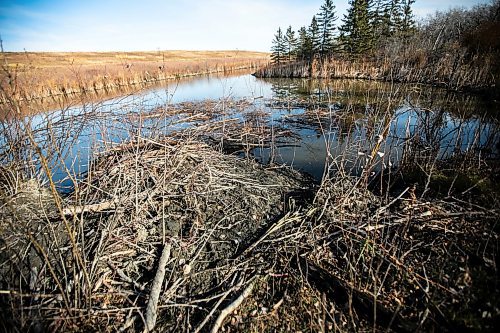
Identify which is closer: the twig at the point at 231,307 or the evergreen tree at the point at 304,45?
A: the twig at the point at 231,307

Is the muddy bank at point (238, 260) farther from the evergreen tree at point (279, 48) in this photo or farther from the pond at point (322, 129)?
the evergreen tree at point (279, 48)

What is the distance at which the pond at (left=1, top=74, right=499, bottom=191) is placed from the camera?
11.6 feet

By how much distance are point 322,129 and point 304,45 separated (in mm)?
35455

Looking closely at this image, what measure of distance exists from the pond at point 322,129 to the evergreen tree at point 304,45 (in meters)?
23.1

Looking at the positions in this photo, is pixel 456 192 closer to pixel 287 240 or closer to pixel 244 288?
pixel 287 240

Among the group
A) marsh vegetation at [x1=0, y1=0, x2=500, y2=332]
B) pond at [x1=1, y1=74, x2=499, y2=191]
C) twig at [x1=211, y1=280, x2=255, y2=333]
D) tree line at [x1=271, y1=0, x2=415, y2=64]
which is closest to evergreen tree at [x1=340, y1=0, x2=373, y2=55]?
tree line at [x1=271, y1=0, x2=415, y2=64]

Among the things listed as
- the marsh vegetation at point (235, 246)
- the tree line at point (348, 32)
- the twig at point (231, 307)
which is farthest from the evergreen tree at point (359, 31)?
the twig at point (231, 307)

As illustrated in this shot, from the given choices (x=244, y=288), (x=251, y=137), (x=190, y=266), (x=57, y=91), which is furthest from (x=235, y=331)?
(x=57, y=91)

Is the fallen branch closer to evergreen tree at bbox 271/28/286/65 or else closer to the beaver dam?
the beaver dam

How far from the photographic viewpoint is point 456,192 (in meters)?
3.78

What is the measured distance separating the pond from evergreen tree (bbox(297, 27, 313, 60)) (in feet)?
75.9

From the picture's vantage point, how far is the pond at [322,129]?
11.6 ft

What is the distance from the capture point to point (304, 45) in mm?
33938

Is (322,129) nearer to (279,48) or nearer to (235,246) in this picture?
(235,246)
